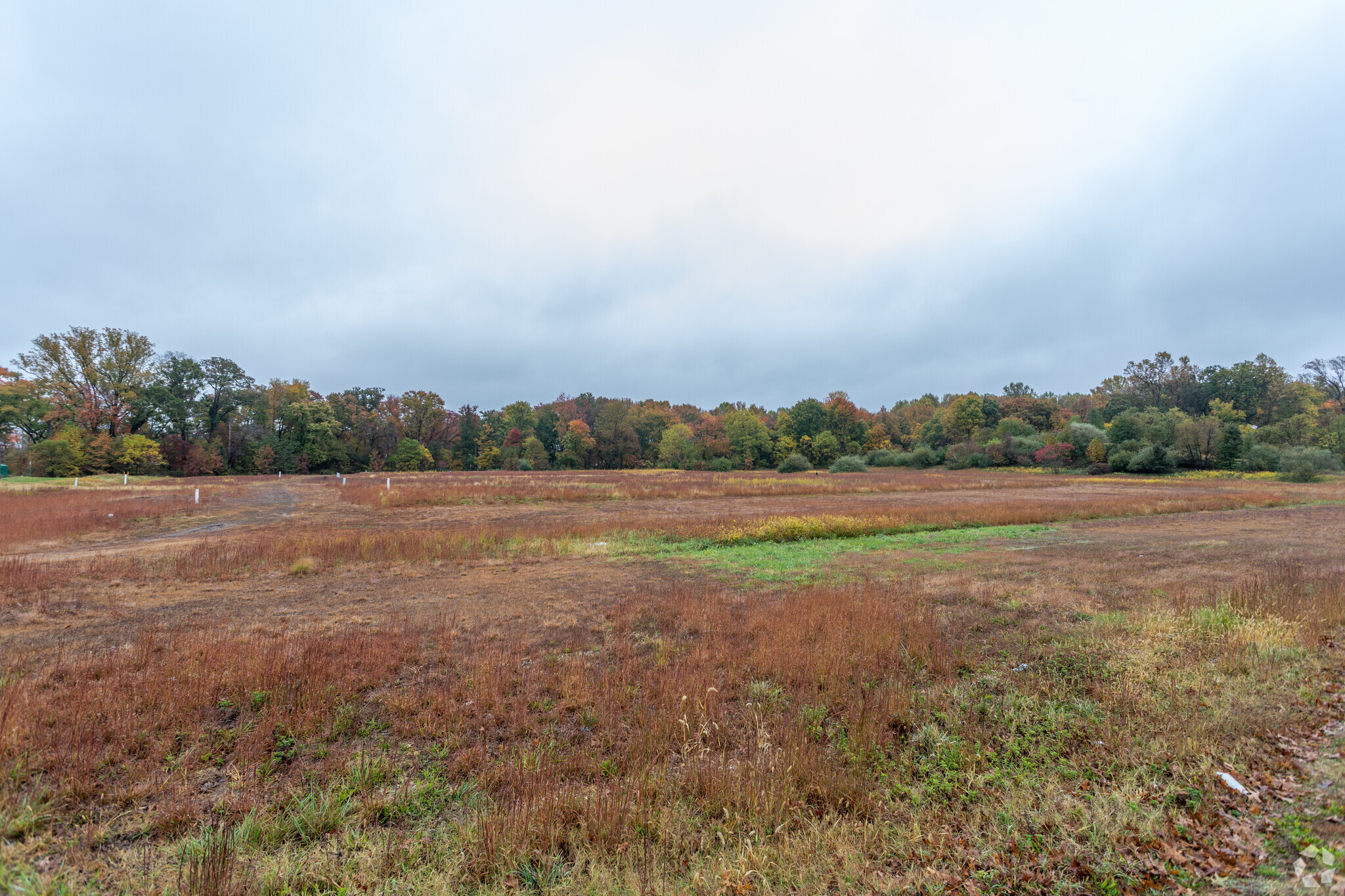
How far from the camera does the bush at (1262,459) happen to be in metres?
56.2

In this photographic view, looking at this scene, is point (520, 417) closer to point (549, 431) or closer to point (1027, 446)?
point (549, 431)

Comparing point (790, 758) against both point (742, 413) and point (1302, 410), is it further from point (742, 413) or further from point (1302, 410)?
point (1302, 410)

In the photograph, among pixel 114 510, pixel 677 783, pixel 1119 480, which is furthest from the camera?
pixel 1119 480

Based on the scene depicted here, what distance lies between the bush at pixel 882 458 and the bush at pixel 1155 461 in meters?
33.0

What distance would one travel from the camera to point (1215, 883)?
2957 mm

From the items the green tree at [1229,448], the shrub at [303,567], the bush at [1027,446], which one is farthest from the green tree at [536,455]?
the green tree at [1229,448]

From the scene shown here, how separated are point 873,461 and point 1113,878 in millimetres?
97363

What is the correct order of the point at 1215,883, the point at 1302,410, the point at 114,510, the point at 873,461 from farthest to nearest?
the point at 873,461, the point at 1302,410, the point at 114,510, the point at 1215,883

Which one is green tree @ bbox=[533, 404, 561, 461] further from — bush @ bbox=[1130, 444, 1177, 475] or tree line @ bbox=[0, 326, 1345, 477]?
bush @ bbox=[1130, 444, 1177, 475]

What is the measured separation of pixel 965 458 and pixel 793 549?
77.2 m

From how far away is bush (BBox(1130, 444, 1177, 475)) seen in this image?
6062 cm

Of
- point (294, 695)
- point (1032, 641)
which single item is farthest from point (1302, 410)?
point (294, 695)

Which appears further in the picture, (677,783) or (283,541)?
(283,541)

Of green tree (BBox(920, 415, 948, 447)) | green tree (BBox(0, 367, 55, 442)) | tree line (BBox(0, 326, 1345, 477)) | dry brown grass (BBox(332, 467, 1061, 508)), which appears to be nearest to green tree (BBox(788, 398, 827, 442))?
tree line (BBox(0, 326, 1345, 477))
